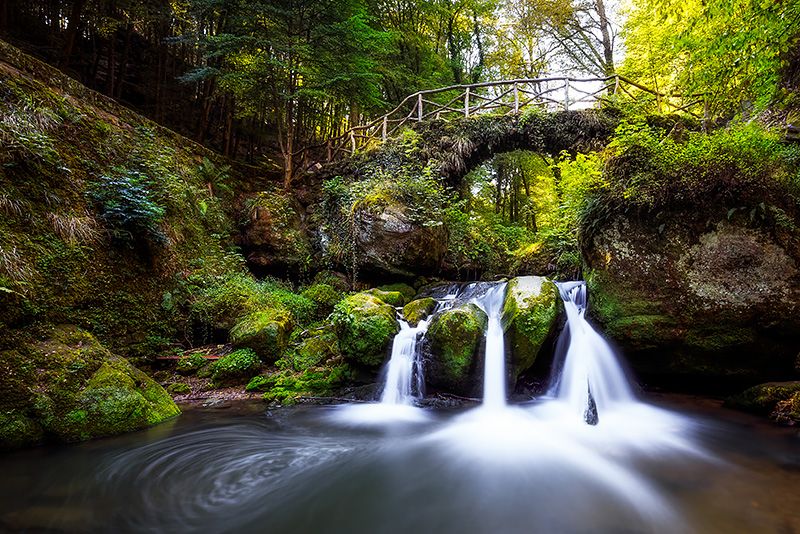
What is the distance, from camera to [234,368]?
227 inches

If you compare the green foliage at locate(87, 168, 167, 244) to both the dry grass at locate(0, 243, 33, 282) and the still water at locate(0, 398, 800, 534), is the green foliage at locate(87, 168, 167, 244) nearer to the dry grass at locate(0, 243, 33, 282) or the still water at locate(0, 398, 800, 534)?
the dry grass at locate(0, 243, 33, 282)

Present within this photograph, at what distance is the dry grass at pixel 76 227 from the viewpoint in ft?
16.0

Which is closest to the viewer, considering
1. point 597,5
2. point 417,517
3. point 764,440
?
point 417,517

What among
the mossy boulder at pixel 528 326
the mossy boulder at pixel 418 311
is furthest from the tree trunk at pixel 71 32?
the mossy boulder at pixel 528 326

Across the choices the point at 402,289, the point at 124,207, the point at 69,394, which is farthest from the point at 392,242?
the point at 69,394

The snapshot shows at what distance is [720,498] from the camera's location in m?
2.65

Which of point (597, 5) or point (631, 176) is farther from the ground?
point (597, 5)

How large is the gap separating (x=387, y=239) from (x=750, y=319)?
21.4ft

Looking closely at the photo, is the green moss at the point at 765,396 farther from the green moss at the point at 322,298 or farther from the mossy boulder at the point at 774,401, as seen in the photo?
the green moss at the point at 322,298

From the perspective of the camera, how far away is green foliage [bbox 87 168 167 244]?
18.1 ft

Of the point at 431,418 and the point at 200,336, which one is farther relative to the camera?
the point at 200,336

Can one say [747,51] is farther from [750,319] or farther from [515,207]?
[515,207]

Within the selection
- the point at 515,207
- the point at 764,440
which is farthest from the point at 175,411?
the point at 515,207

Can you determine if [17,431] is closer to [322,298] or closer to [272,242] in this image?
[322,298]
